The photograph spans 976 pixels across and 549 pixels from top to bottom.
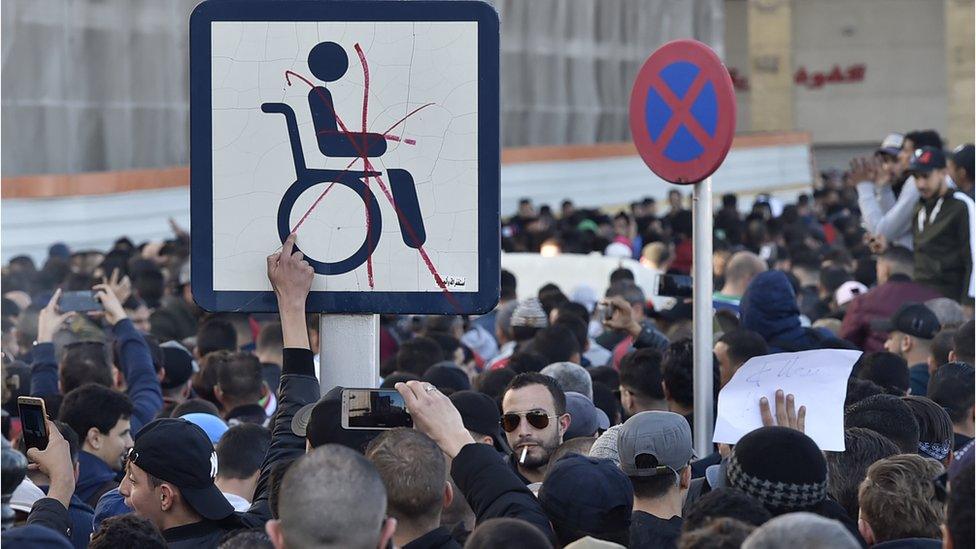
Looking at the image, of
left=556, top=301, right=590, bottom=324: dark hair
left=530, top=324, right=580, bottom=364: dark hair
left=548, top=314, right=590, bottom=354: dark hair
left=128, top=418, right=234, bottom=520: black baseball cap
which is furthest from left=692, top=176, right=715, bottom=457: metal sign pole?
left=556, top=301, right=590, bottom=324: dark hair

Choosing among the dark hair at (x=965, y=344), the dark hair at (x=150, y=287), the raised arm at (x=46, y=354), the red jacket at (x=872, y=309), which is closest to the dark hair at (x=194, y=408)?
the raised arm at (x=46, y=354)

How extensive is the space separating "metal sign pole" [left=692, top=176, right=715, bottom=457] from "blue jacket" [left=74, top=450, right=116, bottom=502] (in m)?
1.87

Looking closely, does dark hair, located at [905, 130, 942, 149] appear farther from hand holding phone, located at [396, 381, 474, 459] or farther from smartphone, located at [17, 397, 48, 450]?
smartphone, located at [17, 397, 48, 450]

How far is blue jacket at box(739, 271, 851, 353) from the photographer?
7.17 metres

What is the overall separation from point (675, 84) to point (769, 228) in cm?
1273

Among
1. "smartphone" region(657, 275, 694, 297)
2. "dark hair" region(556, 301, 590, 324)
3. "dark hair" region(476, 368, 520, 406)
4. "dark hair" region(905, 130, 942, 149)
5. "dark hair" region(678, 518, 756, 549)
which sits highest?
"dark hair" region(905, 130, 942, 149)

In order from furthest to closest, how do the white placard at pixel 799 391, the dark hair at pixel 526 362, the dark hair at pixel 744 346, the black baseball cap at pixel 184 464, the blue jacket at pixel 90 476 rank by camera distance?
the dark hair at pixel 526 362
the dark hair at pixel 744 346
the blue jacket at pixel 90 476
the white placard at pixel 799 391
the black baseball cap at pixel 184 464

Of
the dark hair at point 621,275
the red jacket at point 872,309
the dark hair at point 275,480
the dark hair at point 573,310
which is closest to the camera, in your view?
the dark hair at point 275,480

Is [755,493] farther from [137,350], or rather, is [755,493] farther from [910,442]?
[137,350]

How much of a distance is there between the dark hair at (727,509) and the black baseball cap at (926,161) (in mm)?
6351

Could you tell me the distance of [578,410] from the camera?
5371 millimetres

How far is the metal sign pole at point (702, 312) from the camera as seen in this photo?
15.9ft

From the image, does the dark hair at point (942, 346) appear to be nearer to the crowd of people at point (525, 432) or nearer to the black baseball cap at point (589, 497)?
the crowd of people at point (525, 432)

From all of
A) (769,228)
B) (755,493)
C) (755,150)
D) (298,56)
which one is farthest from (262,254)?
(755,150)
